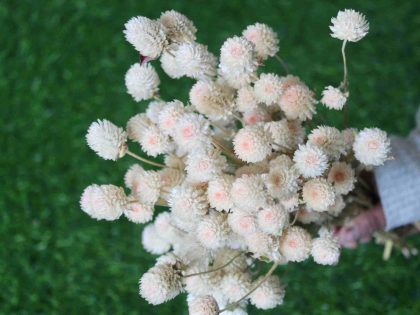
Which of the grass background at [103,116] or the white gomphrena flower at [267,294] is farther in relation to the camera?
the grass background at [103,116]

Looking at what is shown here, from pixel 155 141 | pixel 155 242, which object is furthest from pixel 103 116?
pixel 155 141

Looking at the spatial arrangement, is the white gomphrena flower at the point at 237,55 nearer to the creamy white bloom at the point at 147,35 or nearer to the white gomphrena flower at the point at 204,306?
the creamy white bloom at the point at 147,35

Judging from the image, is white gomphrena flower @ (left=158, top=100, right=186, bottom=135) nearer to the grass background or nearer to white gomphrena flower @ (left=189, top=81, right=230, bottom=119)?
white gomphrena flower @ (left=189, top=81, right=230, bottom=119)

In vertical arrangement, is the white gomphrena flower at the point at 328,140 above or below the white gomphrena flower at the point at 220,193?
above

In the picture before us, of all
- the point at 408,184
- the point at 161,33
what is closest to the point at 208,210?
the point at 161,33

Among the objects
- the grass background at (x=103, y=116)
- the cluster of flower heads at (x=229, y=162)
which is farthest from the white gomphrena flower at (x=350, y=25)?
the grass background at (x=103, y=116)

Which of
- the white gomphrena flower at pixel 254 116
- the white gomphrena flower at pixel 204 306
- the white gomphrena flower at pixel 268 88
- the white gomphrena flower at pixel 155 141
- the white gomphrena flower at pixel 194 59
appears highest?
the white gomphrena flower at pixel 194 59

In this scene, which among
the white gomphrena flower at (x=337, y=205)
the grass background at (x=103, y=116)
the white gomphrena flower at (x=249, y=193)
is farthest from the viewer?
the grass background at (x=103, y=116)
